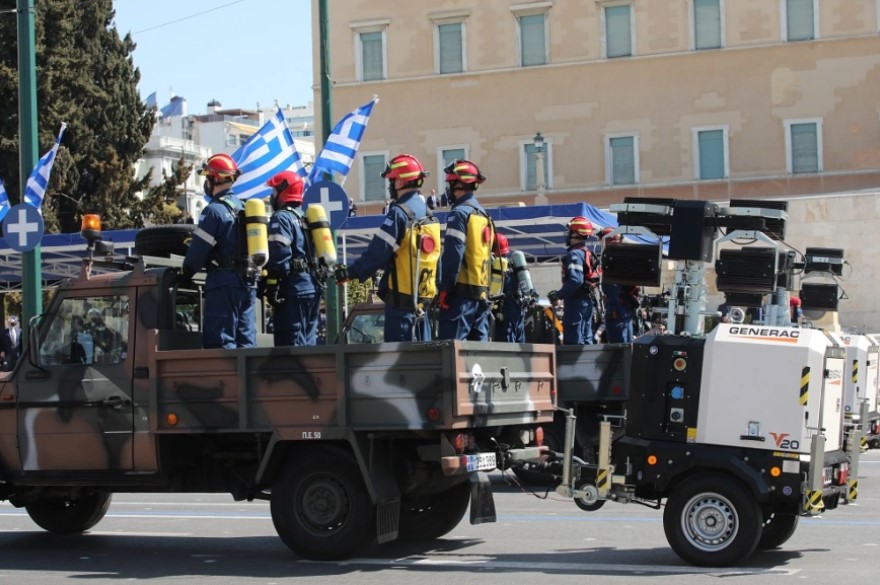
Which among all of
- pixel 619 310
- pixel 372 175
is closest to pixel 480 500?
pixel 619 310

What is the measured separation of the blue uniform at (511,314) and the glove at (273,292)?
176 inches

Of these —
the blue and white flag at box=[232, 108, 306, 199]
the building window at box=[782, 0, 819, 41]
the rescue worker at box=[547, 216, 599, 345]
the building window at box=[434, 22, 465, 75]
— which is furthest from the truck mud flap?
the building window at box=[434, 22, 465, 75]

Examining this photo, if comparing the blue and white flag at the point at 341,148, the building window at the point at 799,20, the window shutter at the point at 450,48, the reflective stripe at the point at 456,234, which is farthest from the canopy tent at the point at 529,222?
the window shutter at the point at 450,48

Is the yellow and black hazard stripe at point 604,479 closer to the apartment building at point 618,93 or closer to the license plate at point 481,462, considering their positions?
the license plate at point 481,462

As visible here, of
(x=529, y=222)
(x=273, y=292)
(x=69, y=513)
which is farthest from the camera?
(x=529, y=222)

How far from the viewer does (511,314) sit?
1539 cm

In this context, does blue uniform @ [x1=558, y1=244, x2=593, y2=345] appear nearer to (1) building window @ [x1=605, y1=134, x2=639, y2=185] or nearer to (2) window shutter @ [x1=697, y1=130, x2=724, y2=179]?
(2) window shutter @ [x1=697, y1=130, x2=724, y2=179]

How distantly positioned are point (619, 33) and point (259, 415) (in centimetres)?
4111

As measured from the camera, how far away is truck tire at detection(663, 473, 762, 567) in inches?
370

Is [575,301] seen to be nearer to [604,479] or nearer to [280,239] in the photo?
[280,239]

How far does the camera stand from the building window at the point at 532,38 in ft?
164

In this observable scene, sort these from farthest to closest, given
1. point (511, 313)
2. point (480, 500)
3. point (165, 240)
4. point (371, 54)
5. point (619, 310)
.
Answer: point (371, 54) < point (619, 310) < point (511, 313) < point (165, 240) < point (480, 500)

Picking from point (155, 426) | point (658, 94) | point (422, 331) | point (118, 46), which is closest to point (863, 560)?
point (422, 331)

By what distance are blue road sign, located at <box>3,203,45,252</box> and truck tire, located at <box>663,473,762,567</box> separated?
10.9 metres
